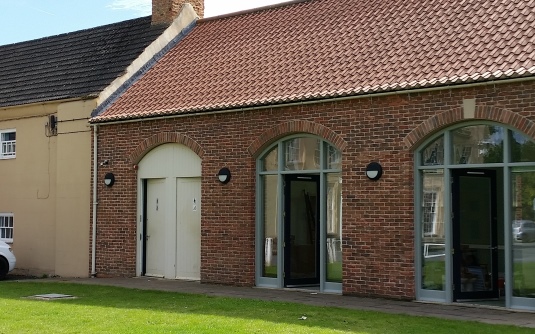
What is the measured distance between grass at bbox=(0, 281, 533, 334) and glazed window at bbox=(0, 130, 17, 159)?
351 inches

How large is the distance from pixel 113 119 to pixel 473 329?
1172cm

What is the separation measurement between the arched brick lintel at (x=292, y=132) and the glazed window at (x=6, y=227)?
957cm

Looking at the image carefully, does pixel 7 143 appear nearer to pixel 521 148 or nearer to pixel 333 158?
pixel 333 158

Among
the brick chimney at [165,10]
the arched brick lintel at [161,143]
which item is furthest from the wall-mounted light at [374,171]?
the brick chimney at [165,10]

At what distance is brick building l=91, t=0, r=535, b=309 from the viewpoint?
14453 millimetres

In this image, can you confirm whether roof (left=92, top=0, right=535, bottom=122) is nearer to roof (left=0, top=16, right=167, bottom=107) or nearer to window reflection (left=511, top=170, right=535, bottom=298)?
roof (left=0, top=16, right=167, bottom=107)

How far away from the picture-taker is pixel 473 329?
11422mm

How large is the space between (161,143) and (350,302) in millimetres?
7002

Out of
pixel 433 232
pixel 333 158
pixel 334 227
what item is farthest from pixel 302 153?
pixel 433 232

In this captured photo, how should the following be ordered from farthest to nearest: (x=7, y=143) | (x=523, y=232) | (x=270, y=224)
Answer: (x=7, y=143)
(x=270, y=224)
(x=523, y=232)

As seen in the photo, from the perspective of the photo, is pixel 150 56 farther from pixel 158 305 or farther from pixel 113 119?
pixel 158 305

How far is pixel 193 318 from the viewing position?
41.0 ft

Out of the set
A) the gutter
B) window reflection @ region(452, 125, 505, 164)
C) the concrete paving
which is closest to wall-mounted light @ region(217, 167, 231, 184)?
the gutter

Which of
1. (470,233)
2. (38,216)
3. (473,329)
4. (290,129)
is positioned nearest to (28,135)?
(38,216)
